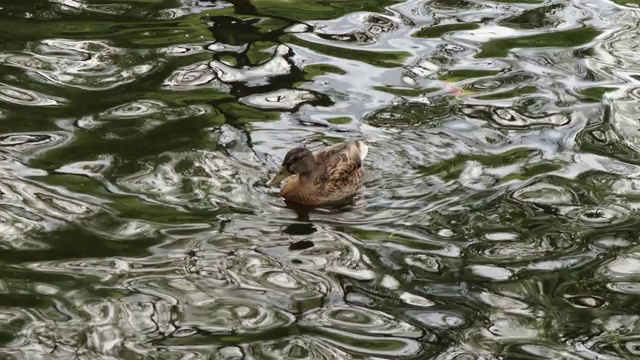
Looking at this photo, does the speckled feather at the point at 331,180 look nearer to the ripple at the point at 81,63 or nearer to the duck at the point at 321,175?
the duck at the point at 321,175

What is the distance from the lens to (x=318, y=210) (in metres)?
9.60

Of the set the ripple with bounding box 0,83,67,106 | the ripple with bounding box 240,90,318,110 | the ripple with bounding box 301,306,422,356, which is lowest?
the ripple with bounding box 301,306,422,356

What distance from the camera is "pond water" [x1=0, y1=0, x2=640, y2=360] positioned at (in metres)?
7.67

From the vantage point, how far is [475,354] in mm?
7371

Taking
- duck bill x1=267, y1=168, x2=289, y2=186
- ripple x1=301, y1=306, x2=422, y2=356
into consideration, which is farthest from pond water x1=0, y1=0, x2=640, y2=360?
duck bill x1=267, y1=168, x2=289, y2=186

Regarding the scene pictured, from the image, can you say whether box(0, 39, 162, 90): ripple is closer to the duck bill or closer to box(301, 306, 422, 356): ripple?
the duck bill

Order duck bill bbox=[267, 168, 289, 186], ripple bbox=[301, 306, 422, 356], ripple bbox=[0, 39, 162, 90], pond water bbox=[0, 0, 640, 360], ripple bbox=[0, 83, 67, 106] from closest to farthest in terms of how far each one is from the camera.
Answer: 1. ripple bbox=[301, 306, 422, 356]
2. pond water bbox=[0, 0, 640, 360]
3. duck bill bbox=[267, 168, 289, 186]
4. ripple bbox=[0, 83, 67, 106]
5. ripple bbox=[0, 39, 162, 90]

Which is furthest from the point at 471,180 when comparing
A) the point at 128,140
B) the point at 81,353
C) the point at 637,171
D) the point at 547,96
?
the point at 81,353

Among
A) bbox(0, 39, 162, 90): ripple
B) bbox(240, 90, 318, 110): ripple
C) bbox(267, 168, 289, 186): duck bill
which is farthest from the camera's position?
bbox(0, 39, 162, 90): ripple

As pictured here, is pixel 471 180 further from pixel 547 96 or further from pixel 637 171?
pixel 547 96

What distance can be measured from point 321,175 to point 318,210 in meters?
0.29

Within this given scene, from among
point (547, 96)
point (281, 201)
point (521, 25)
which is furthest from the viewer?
point (521, 25)

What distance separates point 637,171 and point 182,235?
3.97 m

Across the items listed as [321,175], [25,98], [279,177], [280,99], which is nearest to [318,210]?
[321,175]
